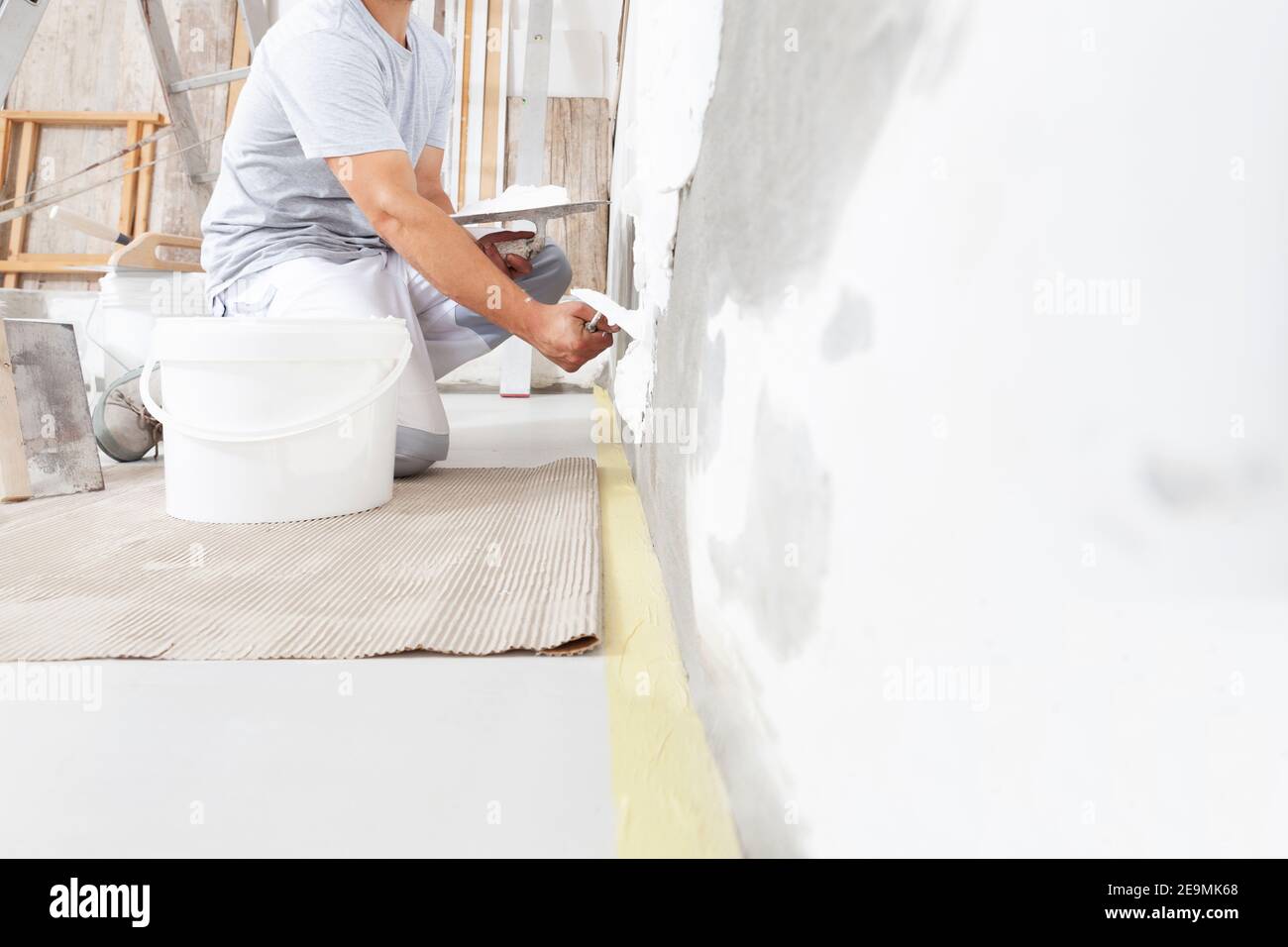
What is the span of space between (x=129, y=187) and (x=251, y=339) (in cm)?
425

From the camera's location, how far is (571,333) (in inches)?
68.1

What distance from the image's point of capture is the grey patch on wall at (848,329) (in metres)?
0.44

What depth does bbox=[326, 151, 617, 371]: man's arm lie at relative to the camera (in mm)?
1678

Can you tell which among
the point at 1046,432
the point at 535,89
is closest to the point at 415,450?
the point at 1046,432

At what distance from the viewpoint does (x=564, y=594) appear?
114 cm

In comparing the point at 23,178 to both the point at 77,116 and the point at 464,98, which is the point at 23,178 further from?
the point at 464,98

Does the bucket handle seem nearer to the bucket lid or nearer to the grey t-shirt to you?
the bucket lid

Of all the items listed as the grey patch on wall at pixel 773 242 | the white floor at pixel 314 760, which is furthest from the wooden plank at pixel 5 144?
the grey patch on wall at pixel 773 242

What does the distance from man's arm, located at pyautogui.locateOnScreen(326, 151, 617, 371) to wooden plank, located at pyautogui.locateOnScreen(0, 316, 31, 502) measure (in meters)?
0.76

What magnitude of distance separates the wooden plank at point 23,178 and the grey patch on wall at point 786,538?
568 cm

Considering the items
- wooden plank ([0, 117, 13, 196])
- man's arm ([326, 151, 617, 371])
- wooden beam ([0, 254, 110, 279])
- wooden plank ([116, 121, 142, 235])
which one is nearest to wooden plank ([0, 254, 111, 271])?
wooden beam ([0, 254, 110, 279])

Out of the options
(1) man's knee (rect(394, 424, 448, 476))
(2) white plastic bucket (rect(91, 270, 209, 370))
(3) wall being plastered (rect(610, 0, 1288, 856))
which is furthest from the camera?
(2) white plastic bucket (rect(91, 270, 209, 370))

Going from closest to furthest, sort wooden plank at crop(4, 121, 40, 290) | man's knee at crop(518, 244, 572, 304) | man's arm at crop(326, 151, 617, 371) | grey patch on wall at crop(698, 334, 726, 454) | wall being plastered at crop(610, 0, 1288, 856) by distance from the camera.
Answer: wall being plastered at crop(610, 0, 1288, 856) < grey patch on wall at crop(698, 334, 726, 454) < man's arm at crop(326, 151, 617, 371) < man's knee at crop(518, 244, 572, 304) < wooden plank at crop(4, 121, 40, 290)
